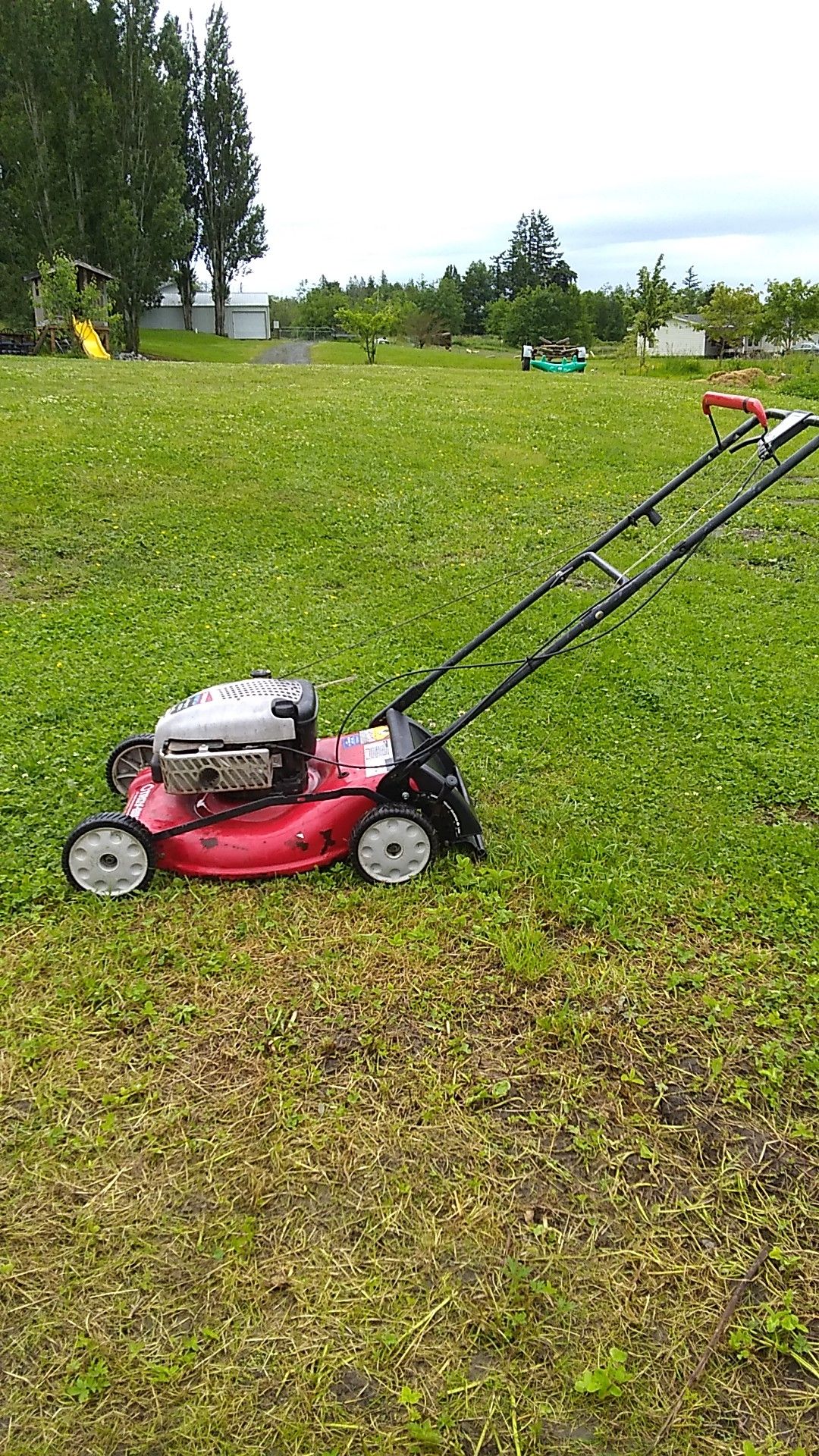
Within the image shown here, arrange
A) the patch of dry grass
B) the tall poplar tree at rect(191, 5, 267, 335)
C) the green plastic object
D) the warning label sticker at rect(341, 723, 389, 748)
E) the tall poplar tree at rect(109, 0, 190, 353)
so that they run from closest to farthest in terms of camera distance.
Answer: the patch of dry grass → the warning label sticker at rect(341, 723, 389, 748) → the green plastic object → the tall poplar tree at rect(109, 0, 190, 353) → the tall poplar tree at rect(191, 5, 267, 335)

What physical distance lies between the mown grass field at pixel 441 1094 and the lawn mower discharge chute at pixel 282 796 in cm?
12

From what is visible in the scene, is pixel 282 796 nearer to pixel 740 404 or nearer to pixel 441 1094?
pixel 441 1094

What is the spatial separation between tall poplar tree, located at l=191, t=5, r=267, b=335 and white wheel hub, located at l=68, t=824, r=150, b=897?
155 feet

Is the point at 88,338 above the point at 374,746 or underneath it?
above

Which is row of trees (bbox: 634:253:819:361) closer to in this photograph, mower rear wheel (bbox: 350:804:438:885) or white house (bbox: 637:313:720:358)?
white house (bbox: 637:313:720:358)

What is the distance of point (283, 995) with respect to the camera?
303cm

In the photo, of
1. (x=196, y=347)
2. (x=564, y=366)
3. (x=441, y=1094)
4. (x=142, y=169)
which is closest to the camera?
(x=441, y=1094)

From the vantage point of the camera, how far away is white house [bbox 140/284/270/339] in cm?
4969

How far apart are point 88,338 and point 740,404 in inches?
946

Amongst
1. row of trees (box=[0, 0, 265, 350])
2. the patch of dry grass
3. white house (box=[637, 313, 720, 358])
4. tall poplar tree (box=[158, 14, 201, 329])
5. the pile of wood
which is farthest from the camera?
white house (box=[637, 313, 720, 358])

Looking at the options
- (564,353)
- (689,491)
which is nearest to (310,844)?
(689,491)

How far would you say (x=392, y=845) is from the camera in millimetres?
3502

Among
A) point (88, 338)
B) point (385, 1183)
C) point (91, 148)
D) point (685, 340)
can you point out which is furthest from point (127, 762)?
point (685, 340)

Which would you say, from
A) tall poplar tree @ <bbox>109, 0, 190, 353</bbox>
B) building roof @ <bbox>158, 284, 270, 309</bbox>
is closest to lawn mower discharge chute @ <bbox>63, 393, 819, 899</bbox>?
tall poplar tree @ <bbox>109, 0, 190, 353</bbox>
